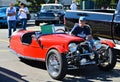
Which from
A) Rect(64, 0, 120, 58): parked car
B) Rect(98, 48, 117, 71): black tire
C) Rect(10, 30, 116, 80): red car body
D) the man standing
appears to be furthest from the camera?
the man standing

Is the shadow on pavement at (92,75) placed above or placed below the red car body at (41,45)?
below

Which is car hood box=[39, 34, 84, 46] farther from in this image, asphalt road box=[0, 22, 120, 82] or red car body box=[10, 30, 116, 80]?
asphalt road box=[0, 22, 120, 82]

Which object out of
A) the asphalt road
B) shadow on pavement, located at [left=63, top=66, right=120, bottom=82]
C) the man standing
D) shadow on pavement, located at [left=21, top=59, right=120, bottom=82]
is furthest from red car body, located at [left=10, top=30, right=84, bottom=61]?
the man standing

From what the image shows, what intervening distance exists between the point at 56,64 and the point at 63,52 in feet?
1.25

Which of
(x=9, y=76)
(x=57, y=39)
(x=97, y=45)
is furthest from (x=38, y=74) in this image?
(x=97, y=45)

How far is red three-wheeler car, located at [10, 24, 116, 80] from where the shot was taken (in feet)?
25.6

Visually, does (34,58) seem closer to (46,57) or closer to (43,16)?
(46,57)

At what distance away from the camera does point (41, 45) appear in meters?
8.68

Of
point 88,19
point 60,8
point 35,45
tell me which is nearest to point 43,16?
point 60,8

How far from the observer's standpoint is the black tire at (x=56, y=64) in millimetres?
7621

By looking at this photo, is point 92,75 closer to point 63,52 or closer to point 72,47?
point 72,47

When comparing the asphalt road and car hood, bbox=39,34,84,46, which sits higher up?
car hood, bbox=39,34,84,46

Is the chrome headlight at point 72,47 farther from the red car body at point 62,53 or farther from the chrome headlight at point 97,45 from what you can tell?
the chrome headlight at point 97,45

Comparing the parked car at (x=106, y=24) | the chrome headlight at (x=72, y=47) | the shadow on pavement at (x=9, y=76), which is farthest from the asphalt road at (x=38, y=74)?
the parked car at (x=106, y=24)
